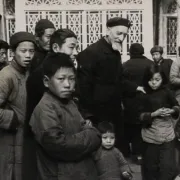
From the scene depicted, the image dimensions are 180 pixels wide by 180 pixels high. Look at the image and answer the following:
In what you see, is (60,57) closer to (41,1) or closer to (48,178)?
(48,178)

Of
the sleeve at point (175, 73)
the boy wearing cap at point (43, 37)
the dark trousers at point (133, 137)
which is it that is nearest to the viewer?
the boy wearing cap at point (43, 37)

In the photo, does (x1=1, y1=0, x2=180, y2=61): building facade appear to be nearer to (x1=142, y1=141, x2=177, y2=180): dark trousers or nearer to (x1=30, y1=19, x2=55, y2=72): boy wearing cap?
(x1=142, y1=141, x2=177, y2=180): dark trousers

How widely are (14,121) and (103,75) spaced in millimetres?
1187

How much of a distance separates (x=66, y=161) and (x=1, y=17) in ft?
26.8

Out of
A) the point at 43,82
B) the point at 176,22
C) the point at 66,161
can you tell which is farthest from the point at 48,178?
the point at 176,22

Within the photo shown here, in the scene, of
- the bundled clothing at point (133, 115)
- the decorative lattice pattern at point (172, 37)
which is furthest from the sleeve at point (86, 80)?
the decorative lattice pattern at point (172, 37)

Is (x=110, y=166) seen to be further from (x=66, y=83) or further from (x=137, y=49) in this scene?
(x=137, y=49)

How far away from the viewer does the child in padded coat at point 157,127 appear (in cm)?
473

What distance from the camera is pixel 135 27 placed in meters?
10.0

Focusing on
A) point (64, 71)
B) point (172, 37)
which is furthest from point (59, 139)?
point (172, 37)

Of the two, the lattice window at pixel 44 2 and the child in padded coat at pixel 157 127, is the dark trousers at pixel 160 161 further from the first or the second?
the lattice window at pixel 44 2

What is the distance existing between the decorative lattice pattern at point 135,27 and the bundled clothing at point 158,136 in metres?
5.31

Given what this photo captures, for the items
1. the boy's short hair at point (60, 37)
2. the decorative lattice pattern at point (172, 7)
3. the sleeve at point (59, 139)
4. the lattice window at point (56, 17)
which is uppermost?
the decorative lattice pattern at point (172, 7)

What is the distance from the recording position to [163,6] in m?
10.9
